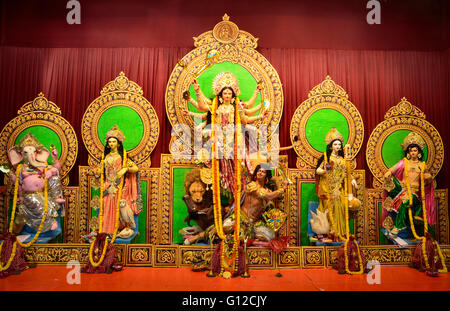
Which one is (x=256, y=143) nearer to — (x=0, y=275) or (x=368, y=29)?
(x=368, y=29)

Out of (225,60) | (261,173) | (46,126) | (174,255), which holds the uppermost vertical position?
(225,60)

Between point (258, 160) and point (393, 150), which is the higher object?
point (393, 150)

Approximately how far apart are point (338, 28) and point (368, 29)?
0.48 meters

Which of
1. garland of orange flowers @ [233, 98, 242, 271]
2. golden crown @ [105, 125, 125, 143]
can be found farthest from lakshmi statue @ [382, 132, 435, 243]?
golden crown @ [105, 125, 125, 143]

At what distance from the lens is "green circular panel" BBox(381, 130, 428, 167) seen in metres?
5.83

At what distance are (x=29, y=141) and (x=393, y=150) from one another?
5.43 metres

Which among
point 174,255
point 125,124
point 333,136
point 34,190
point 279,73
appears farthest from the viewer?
point 279,73

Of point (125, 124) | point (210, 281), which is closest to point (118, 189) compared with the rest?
point (125, 124)

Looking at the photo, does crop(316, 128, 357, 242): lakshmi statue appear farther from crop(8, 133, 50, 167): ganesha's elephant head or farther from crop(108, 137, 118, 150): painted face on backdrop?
crop(8, 133, 50, 167): ganesha's elephant head

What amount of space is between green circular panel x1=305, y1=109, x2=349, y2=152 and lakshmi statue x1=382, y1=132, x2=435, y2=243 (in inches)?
35.4

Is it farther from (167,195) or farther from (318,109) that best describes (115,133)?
(318,109)

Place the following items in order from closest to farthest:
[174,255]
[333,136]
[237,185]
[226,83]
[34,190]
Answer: [237,185] → [174,255] → [34,190] → [226,83] → [333,136]

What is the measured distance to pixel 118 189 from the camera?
528cm

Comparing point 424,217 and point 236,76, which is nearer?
point 424,217
